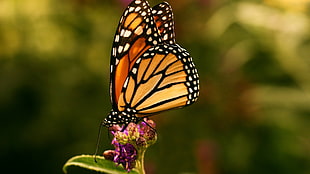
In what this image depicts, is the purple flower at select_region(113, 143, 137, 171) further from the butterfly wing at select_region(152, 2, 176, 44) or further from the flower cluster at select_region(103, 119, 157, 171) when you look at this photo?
the butterfly wing at select_region(152, 2, 176, 44)

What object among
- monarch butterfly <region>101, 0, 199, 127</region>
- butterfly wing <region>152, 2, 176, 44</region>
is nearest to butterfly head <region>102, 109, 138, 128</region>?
monarch butterfly <region>101, 0, 199, 127</region>

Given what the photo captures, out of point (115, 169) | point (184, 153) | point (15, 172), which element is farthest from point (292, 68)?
point (15, 172)

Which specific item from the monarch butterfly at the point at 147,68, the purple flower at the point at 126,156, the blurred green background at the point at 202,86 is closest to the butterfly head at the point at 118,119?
the monarch butterfly at the point at 147,68

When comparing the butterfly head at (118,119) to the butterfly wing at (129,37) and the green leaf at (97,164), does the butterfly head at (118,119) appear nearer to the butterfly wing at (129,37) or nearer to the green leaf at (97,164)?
the butterfly wing at (129,37)

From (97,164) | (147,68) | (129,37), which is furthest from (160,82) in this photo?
(97,164)

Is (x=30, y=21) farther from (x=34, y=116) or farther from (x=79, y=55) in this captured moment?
(x=34, y=116)

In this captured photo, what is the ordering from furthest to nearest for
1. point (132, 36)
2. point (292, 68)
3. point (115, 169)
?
point (292, 68)
point (132, 36)
point (115, 169)

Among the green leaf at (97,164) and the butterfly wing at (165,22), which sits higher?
the butterfly wing at (165,22)

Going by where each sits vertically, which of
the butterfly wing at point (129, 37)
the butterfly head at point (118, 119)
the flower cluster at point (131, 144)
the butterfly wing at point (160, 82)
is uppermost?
the butterfly wing at point (129, 37)
